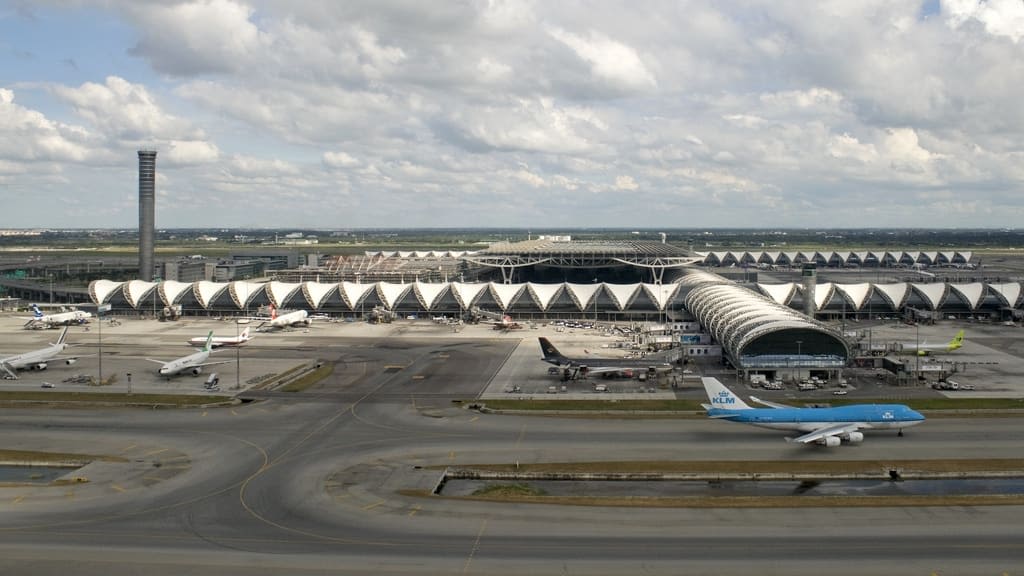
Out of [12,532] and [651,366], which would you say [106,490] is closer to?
[12,532]

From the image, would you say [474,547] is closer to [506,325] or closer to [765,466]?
[765,466]

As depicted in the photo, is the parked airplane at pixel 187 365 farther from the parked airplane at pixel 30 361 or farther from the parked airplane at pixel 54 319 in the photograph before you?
the parked airplane at pixel 54 319

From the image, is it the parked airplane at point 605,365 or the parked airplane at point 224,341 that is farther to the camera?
the parked airplane at point 224,341

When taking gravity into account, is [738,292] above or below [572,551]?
above

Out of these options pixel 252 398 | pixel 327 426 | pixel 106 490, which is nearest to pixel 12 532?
pixel 106 490

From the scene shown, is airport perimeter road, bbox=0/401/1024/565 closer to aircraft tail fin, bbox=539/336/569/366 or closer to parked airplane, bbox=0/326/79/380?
aircraft tail fin, bbox=539/336/569/366

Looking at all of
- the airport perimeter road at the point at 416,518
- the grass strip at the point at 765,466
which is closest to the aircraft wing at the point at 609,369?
the airport perimeter road at the point at 416,518

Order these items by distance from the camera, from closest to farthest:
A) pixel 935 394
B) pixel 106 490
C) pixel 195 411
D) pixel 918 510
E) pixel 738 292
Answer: pixel 918 510, pixel 106 490, pixel 195 411, pixel 935 394, pixel 738 292
